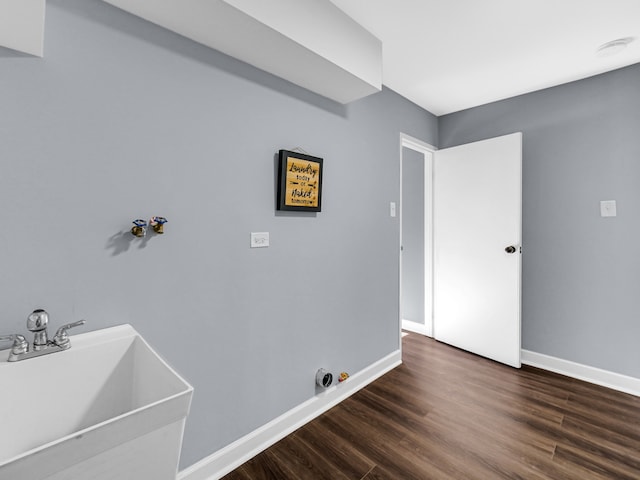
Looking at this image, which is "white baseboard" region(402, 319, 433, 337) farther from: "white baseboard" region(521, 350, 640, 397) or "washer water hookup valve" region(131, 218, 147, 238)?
"washer water hookup valve" region(131, 218, 147, 238)

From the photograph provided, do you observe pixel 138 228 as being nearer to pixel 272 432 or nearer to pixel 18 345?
pixel 18 345

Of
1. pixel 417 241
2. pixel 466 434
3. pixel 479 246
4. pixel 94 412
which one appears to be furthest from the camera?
pixel 417 241

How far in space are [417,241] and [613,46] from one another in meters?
2.10

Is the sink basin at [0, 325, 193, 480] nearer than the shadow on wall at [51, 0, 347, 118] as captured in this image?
Yes

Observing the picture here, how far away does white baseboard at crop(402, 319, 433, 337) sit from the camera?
11.2 feet

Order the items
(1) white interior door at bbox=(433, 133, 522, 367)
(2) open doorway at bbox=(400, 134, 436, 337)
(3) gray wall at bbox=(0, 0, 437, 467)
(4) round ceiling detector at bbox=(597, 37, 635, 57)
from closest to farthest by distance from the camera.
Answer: (3) gray wall at bbox=(0, 0, 437, 467) < (4) round ceiling detector at bbox=(597, 37, 635, 57) < (1) white interior door at bbox=(433, 133, 522, 367) < (2) open doorway at bbox=(400, 134, 436, 337)

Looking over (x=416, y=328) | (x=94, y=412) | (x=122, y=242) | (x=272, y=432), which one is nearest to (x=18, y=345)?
(x=94, y=412)

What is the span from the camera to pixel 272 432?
1.75 metres

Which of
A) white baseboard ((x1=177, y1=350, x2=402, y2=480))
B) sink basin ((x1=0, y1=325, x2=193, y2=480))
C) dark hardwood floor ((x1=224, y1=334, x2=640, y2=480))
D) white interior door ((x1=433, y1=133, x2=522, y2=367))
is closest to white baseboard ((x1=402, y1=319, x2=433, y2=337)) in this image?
white interior door ((x1=433, y1=133, x2=522, y2=367))

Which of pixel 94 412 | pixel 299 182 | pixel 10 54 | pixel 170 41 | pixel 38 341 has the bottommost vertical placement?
pixel 94 412

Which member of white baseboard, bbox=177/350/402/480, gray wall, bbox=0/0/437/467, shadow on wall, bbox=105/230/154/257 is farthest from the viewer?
white baseboard, bbox=177/350/402/480

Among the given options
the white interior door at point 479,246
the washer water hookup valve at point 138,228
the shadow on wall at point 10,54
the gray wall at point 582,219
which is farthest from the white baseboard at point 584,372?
the shadow on wall at point 10,54

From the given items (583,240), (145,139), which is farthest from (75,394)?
(583,240)

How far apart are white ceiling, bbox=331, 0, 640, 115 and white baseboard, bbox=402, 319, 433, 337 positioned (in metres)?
2.39
